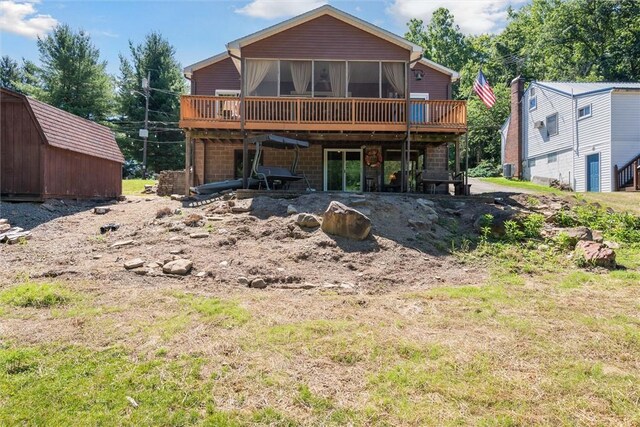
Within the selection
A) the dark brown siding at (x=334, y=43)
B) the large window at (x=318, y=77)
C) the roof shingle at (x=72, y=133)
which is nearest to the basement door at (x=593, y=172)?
the large window at (x=318, y=77)

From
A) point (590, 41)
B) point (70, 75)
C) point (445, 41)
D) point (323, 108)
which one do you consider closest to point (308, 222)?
point (323, 108)

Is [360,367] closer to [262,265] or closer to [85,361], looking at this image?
[85,361]

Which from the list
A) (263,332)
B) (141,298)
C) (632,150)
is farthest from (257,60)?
(632,150)

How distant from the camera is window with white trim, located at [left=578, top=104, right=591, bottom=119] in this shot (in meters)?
20.0

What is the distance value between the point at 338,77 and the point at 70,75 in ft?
88.8

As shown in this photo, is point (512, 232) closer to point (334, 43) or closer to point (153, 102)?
point (334, 43)

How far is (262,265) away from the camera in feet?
20.3

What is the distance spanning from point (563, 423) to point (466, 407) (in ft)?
2.05

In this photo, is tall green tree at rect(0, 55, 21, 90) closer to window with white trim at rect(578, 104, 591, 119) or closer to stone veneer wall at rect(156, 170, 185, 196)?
stone veneer wall at rect(156, 170, 185, 196)

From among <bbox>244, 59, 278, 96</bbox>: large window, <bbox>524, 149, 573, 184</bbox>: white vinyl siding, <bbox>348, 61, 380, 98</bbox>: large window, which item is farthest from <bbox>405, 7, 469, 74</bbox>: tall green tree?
<bbox>244, 59, 278, 96</bbox>: large window

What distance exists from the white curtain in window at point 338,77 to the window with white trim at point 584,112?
46.6 ft

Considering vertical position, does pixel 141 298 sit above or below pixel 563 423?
above

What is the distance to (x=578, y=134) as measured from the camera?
20656mm

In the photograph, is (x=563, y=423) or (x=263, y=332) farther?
(x=263, y=332)
